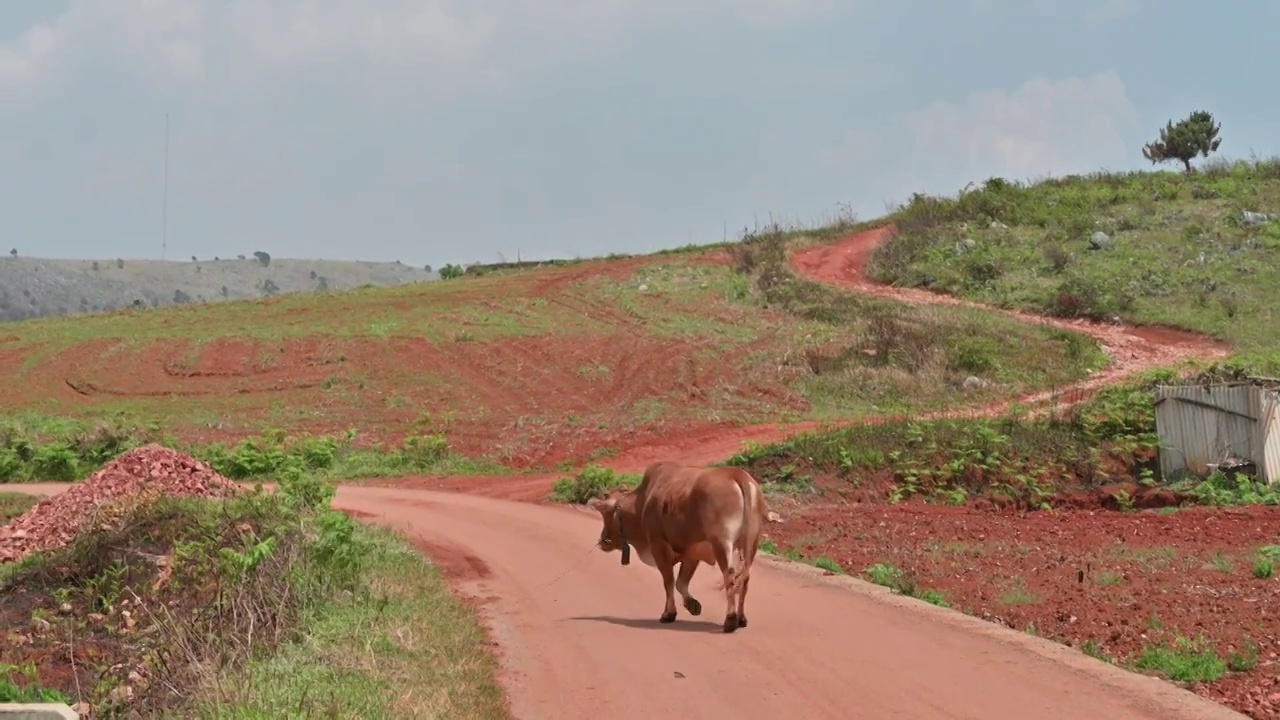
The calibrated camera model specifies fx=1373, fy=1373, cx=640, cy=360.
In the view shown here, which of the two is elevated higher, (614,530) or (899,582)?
(614,530)

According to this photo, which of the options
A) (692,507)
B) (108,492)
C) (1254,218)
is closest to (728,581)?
(692,507)

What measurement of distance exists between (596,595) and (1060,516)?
8539 mm

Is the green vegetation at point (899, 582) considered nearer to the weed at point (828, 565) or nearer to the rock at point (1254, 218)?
the weed at point (828, 565)

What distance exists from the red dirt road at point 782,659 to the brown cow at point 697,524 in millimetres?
401

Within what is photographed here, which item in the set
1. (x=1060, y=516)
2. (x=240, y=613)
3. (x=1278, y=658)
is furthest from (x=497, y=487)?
(x=1278, y=658)

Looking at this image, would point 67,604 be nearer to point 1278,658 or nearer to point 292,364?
point 1278,658

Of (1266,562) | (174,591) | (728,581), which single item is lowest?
(174,591)

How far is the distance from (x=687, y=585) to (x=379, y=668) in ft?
12.1

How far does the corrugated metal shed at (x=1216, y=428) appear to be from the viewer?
21750 mm

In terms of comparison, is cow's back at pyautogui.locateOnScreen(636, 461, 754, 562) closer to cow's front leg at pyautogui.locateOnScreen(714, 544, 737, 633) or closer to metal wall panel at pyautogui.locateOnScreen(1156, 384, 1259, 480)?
cow's front leg at pyautogui.locateOnScreen(714, 544, 737, 633)

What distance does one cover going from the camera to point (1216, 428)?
22.3 meters

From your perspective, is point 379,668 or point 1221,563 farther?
point 1221,563

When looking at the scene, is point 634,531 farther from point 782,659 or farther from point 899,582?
point 782,659

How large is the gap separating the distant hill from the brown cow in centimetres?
6435
